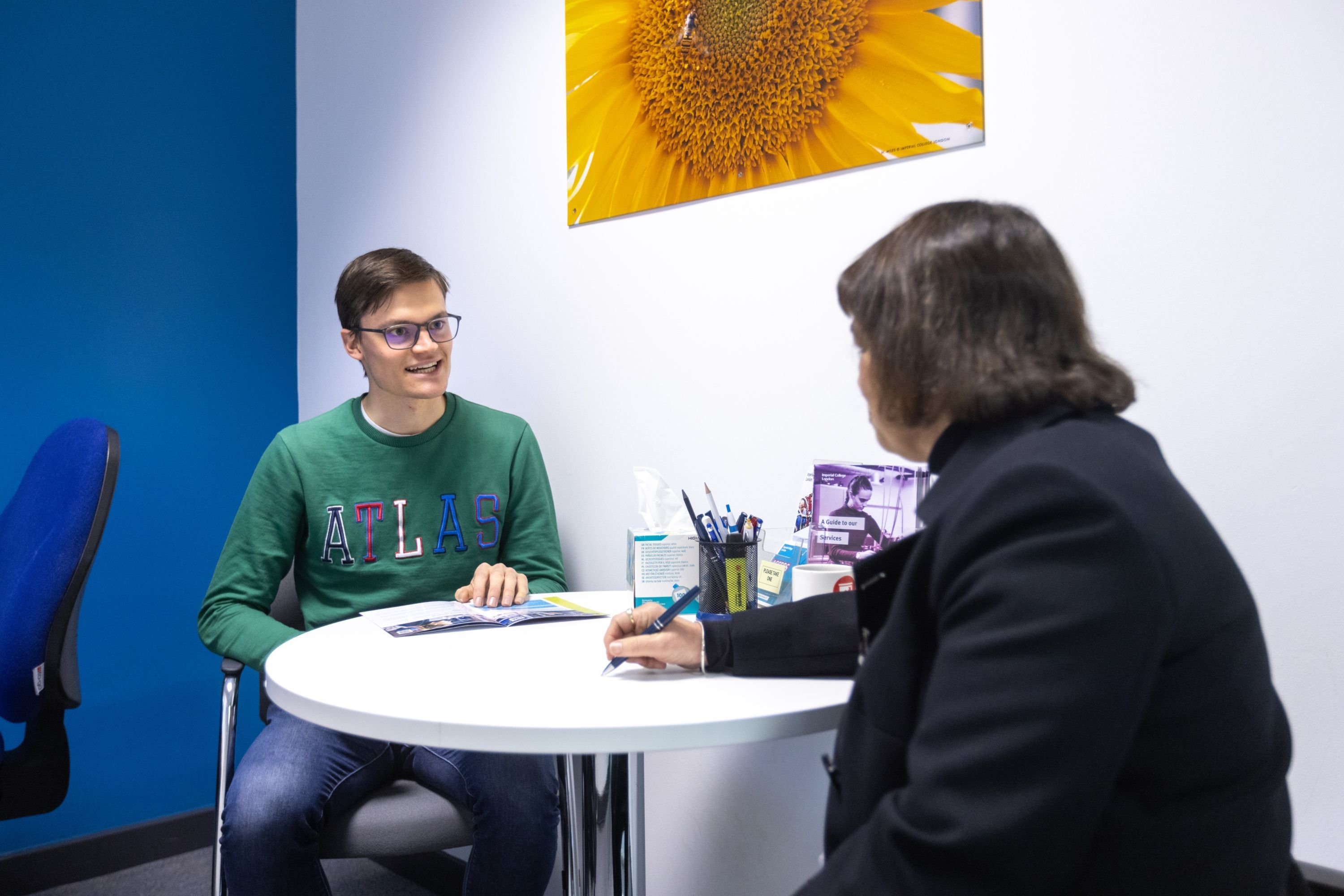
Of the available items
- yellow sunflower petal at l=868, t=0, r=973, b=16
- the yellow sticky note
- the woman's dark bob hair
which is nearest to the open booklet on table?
the yellow sticky note

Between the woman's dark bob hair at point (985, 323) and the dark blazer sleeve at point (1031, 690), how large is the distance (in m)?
0.16

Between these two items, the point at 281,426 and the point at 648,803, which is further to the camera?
the point at 281,426

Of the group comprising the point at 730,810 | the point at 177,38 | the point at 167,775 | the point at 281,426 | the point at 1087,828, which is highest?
the point at 177,38

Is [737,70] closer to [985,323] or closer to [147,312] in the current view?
[985,323]

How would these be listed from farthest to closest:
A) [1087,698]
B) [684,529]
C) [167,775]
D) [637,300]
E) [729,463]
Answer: [167,775] < [637,300] < [729,463] < [684,529] < [1087,698]

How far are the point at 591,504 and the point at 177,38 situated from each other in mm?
1871

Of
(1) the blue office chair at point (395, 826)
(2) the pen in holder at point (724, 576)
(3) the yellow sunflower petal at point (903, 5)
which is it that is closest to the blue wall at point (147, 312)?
(1) the blue office chair at point (395, 826)

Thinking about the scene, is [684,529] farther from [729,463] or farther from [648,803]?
[648,803]

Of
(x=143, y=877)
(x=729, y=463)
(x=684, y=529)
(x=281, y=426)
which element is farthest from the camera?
(x=281, y=426)

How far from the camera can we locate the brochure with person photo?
1271 millimetres

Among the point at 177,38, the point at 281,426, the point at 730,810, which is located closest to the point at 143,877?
the point at 281,426

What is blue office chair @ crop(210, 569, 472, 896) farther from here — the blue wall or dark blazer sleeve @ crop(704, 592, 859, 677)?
the blue wall

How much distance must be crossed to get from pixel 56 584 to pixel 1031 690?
157 centimetres

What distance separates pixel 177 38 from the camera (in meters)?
2.61
